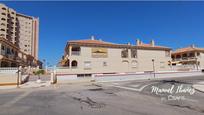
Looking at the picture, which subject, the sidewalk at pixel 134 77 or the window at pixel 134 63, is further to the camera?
the window at pixel 134 63

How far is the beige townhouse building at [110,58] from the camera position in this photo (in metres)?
34.7

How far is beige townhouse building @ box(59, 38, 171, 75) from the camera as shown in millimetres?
34656

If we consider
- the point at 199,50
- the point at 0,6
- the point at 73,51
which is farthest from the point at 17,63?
the point at 199,50

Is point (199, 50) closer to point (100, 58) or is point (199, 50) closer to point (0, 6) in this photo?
point (100, 58)

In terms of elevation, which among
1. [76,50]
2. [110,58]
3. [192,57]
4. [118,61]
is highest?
[76,50]

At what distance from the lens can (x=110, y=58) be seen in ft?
124

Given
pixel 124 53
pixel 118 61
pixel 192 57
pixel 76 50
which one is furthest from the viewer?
pixel 192 57

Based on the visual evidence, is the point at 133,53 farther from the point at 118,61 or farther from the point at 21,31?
the point at 21,31

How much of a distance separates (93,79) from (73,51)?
849 cm

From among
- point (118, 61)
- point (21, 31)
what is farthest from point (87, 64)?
point (21, 31)

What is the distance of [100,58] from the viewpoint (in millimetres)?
36781

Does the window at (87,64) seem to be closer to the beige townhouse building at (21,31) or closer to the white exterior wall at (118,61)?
the white exterior wall at (118,61)

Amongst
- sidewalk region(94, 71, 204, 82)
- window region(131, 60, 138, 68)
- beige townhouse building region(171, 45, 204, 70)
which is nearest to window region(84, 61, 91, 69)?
sidewalk region(94, 71, 204, 82)

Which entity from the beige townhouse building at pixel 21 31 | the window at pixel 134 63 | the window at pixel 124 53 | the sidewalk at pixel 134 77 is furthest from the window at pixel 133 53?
the beige townhouse building at pixel 21 31
